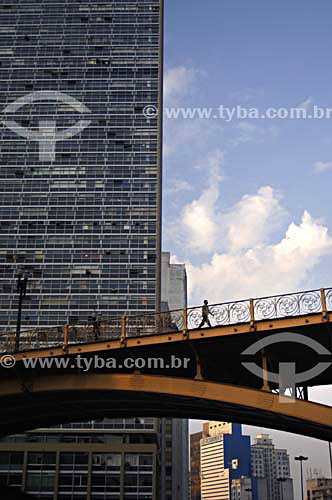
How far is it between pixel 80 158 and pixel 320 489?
11055 cm

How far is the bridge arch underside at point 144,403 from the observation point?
23.5 meters

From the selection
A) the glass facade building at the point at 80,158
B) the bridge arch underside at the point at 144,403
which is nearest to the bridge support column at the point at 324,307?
the bridge arch underside at the point at 144,403

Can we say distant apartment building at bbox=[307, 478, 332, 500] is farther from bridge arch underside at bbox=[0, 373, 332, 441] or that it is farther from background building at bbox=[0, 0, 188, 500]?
bridge arch underside at bbox=[0, 373, 332, 441]

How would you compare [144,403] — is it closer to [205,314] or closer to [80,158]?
[205,314]

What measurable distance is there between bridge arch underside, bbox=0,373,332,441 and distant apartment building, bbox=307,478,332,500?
135017 millimetres

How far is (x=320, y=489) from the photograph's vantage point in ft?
527

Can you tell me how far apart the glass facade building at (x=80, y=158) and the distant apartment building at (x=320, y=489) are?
296ft

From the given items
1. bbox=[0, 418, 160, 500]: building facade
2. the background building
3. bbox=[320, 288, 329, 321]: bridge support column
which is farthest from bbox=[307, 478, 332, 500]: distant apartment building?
bbox=[320, 288, 329, 321]: bridge support column

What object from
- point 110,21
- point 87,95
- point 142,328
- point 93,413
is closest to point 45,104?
point 87,95

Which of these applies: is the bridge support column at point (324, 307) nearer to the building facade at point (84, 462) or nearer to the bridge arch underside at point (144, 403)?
the bridge arch underside at point (144, 403)

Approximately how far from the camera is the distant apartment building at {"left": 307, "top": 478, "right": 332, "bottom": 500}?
156375 mm

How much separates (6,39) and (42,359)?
10641cm

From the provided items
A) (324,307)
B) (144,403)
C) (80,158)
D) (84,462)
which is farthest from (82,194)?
(324,307)

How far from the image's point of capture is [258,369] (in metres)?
29.4
